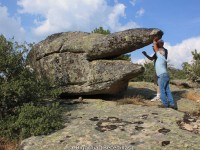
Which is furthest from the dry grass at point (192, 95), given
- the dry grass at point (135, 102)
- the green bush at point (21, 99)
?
the green bush at point (21, 99)

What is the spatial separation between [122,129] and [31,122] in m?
3.27

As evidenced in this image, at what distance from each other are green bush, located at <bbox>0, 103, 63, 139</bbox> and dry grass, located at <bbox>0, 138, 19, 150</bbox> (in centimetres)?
22

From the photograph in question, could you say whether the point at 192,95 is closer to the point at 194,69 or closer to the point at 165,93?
the point at 165,93

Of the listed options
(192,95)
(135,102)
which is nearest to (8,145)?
(135,102)

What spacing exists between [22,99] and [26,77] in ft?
3.44

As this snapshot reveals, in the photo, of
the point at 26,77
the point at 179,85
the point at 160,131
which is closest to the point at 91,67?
the point at 26,77

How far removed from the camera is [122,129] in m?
12.3

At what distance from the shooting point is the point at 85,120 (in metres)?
13.4

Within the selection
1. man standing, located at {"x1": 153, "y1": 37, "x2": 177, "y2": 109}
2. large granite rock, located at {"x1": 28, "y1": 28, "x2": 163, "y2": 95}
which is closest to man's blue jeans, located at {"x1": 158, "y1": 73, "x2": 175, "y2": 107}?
man standing, located at {"x1": 153, "y1": 37, "x2": 177, "y2": 109}

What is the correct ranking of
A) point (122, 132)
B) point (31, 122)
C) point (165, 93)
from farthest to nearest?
point (165, 93), point (31, 122), point (122, 132)

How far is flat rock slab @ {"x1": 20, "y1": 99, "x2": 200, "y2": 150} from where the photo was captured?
11.0m

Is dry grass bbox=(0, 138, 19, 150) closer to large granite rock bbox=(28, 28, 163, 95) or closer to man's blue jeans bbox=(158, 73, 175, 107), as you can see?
large granite rock bbox=(28, 28, 163, 95)

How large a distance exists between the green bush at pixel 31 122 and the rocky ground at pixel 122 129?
341 millimetres

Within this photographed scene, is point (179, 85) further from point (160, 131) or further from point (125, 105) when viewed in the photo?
point (160, 131)
